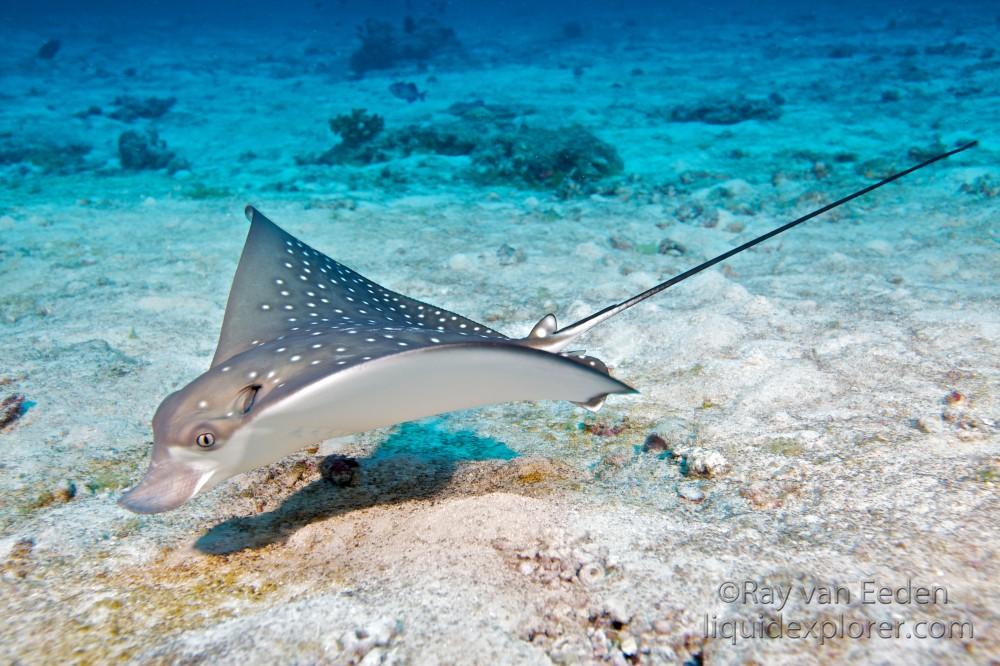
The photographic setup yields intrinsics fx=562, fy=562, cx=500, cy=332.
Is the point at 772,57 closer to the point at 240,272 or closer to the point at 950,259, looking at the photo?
the point at 950,259

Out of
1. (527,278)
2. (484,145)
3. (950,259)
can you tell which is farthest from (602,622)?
(484,145)

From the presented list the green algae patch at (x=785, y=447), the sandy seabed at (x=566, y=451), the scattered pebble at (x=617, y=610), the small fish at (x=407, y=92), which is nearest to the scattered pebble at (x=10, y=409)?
the sandy seabed at (x=566, y=451)

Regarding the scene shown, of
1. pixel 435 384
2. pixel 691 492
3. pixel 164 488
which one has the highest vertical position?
pixel 435 384

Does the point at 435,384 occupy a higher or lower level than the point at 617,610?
higher

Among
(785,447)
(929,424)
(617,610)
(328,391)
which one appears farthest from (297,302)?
(929,424)

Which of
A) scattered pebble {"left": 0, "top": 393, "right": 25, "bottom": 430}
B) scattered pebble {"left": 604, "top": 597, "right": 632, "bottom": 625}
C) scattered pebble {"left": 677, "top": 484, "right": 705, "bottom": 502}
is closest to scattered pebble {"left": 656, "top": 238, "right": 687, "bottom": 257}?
scattered pebble {"left": 677, "top": 484, "right": 705, "bottom": 502}

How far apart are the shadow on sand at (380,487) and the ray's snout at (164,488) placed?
18.7 inches

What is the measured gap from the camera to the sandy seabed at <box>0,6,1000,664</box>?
1.82 m

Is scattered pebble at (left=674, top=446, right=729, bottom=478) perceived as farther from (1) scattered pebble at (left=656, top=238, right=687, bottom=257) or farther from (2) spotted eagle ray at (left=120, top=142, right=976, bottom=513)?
(1) scattered pebble at (left=656, top=238, right=687, bottom=257)

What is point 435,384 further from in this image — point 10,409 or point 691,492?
point 10,409

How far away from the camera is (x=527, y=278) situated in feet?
20.3

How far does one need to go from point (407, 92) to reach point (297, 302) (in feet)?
57.3

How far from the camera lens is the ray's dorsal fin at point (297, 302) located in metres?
2.96

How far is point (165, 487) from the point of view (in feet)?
6.54
